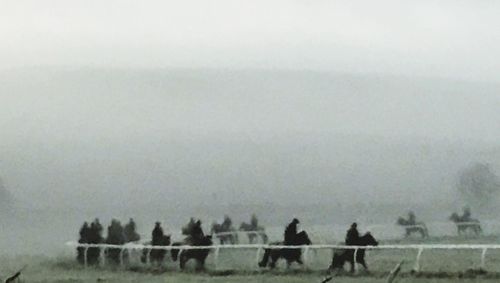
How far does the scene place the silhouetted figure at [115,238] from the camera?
8.85 metres

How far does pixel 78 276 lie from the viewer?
8.84m

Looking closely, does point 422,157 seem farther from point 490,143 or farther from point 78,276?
point 78,276

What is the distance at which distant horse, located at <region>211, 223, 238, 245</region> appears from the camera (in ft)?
29.1

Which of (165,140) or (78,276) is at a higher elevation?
(165,140)

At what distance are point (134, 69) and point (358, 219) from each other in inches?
56.6

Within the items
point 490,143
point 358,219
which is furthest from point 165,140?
point 490,143

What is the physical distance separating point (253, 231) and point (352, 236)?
0.54 meters

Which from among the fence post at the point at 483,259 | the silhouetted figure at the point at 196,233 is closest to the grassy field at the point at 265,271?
the fence post at the point at 483,259

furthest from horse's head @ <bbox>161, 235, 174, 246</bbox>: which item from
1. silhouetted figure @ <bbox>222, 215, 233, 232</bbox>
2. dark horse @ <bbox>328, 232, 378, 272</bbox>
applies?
dark horse @ <bbox>328, 232, 378, 272</bbox>

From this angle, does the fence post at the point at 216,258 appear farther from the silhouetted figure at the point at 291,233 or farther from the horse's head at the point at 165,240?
the silhouetted figure at the point at 291,233

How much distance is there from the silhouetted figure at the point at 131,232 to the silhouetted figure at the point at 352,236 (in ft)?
3.83

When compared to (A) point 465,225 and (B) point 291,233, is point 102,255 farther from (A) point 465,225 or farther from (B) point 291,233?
(A) point 465,225

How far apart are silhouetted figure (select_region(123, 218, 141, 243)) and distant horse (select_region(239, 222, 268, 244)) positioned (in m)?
0.61

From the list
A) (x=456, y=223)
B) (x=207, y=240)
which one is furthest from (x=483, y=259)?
(x=207, y=240)
